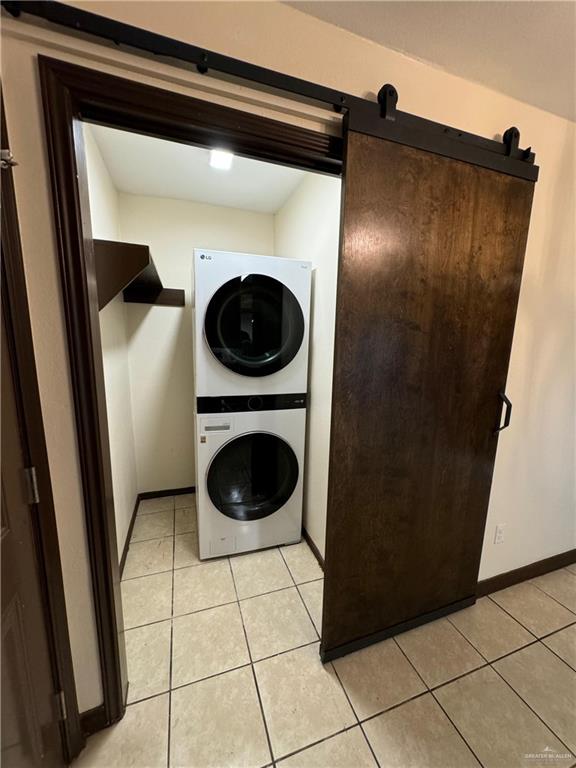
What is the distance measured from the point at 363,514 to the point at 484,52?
170cm

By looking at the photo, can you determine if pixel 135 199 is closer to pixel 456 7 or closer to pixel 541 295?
pixel 456 7

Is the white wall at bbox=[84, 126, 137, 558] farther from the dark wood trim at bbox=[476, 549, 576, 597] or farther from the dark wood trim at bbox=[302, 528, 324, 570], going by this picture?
the dark wood trim at bbox=[476, 549, 576, 597]

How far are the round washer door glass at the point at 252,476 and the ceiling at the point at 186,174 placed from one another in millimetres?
1652

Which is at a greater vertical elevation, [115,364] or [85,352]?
[85,352]

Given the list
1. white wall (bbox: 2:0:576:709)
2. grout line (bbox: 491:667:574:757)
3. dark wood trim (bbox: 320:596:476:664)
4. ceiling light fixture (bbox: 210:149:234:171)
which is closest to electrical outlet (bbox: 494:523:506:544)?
white wall (bbox: 2:0:576:709)

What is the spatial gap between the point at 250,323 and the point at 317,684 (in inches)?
67.8

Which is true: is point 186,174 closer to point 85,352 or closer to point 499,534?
point 85,352

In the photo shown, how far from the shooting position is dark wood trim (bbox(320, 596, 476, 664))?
1.32m

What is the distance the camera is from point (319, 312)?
185 cm

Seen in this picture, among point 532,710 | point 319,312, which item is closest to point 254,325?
point 319,312

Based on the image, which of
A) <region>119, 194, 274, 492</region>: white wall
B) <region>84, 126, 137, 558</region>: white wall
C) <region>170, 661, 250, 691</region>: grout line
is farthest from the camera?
<region>119, 194, 274, 492</region>: white wall

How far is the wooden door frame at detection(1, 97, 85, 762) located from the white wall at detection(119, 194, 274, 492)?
5.16ft

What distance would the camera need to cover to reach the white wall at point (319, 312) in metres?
1.69

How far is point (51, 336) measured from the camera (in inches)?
33.1
